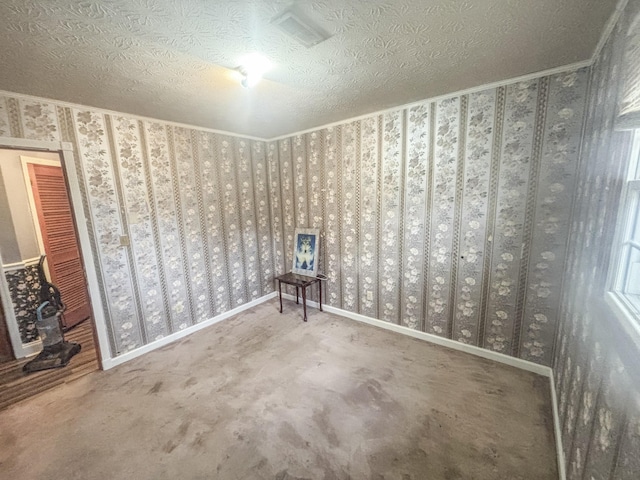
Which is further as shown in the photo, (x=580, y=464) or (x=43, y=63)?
(x=43, y=63)

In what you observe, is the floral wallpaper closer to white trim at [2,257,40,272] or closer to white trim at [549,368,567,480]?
white trim at [2,257,40,272]

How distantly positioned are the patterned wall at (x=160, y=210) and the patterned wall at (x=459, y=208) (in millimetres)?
1004

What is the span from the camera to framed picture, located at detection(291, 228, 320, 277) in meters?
3.29

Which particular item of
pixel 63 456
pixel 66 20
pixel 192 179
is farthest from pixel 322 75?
pixel 63 456

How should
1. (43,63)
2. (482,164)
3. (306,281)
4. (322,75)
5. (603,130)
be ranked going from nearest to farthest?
(603,130) → (43,63) → (322,75) → (482,164) → (306,281)

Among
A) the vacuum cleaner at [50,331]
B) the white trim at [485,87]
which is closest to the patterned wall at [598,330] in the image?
the white trim at [485,87]

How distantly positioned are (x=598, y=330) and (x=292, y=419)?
Answer: 1754mm

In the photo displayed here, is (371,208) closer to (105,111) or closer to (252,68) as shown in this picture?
(252,68)

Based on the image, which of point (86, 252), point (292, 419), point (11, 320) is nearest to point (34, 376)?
point (11, 320)

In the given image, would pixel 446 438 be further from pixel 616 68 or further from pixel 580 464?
pixel 616 68

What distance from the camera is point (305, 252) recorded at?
11.1 ft

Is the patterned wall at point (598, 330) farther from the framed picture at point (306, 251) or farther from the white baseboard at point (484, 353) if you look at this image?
the framed picture at point (306, 251)

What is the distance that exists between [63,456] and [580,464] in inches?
109

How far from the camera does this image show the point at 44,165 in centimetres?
298
